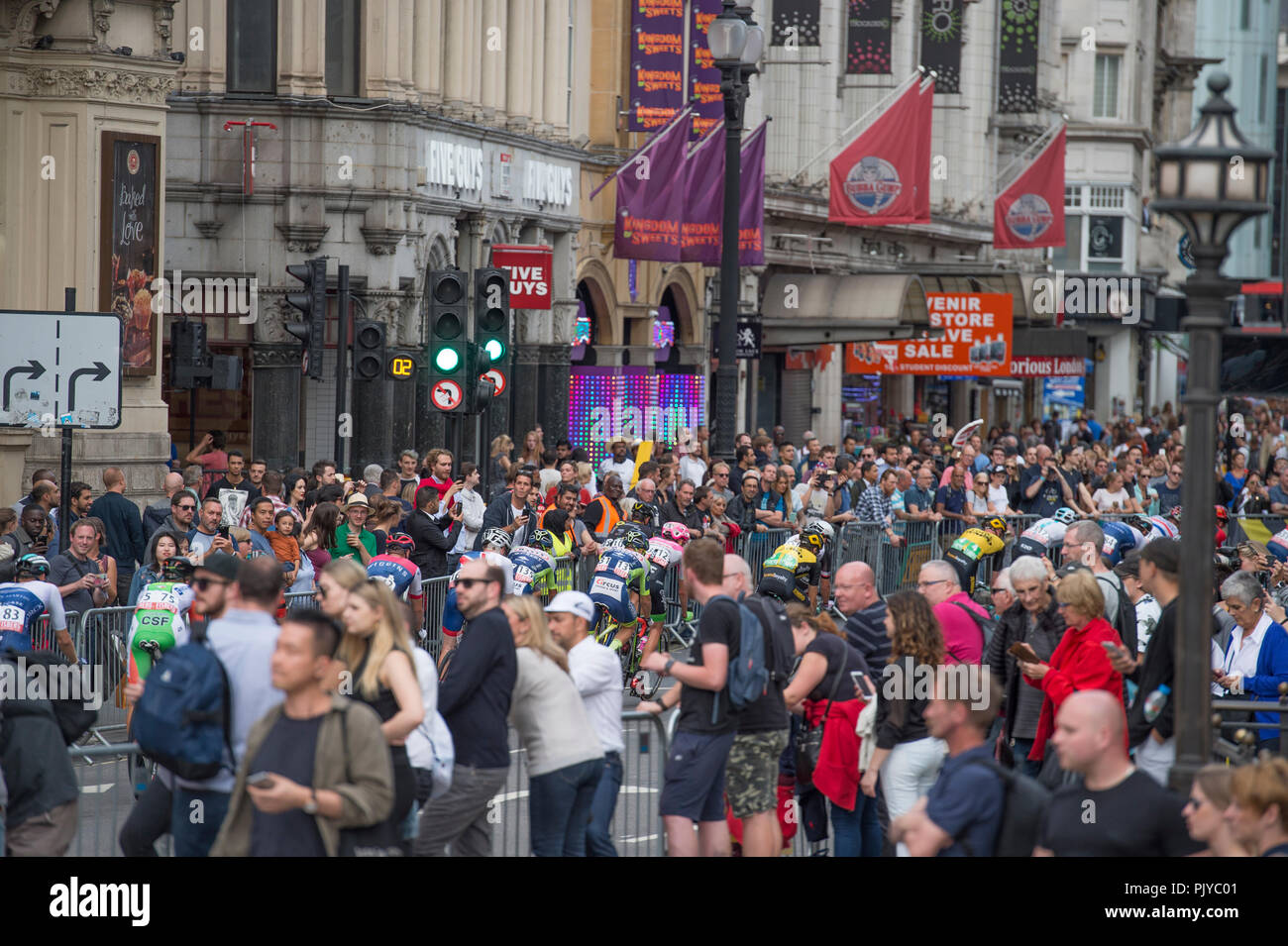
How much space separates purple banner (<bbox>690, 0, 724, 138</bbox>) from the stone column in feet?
23.7

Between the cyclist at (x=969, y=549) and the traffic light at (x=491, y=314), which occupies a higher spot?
the traffic light at (x=491, y=314)

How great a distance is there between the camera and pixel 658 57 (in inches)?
1361

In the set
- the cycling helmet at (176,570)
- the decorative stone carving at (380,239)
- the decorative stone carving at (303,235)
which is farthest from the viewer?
the decorative stone carving at (380,239)

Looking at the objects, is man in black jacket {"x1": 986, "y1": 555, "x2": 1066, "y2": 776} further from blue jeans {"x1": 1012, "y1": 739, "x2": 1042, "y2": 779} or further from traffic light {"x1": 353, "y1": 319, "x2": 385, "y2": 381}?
traffic light {"x1": 353, "y1": 319, "x2": 385, "y2": 381}

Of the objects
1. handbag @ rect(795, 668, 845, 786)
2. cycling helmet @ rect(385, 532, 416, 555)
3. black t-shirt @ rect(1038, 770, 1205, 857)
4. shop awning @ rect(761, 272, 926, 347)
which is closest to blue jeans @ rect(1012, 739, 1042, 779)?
handbag @ rect(795, 668, 845, 786)

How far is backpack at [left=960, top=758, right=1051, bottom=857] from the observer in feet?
23.1

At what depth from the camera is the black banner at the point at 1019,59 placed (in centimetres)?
5453

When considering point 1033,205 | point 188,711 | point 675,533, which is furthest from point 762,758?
point 1033,205

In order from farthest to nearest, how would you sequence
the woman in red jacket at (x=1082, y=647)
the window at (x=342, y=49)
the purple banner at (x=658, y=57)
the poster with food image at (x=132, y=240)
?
1. the purple banner at (x=658, y=57)
2. the window at (x=342, y=49)
3. the poster with food image at (x=132, y=240)
4. the woman in red jacket at (x=1082, y=647)

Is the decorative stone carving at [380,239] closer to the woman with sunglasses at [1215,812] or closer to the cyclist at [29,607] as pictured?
the cyclist at [29,607]

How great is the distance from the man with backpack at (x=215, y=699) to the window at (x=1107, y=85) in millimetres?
71272

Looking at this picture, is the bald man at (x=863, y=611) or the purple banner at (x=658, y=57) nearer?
the bald man at (x=863, y=611)

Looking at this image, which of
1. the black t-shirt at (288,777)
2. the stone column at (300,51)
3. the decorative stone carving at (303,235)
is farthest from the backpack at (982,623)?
the stone column at (300,51)

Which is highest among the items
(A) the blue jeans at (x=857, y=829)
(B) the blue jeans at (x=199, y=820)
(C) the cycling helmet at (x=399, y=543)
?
(C) the cycling helmet at (x=399, y=543)
